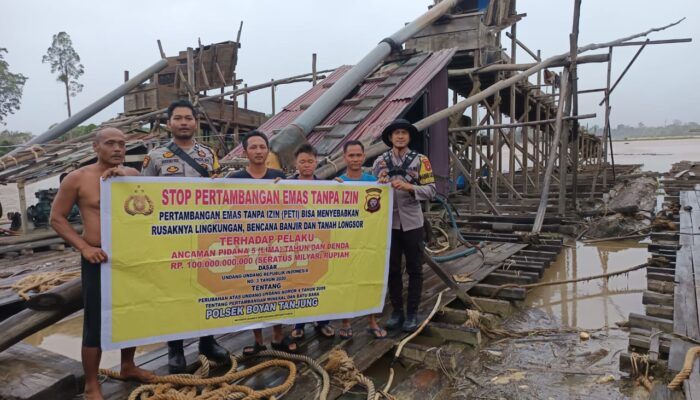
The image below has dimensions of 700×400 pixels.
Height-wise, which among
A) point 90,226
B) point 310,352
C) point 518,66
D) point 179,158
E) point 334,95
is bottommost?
point 310,352

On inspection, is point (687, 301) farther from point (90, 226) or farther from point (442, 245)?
point (90, 226)

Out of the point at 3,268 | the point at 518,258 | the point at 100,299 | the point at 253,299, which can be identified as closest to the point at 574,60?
the point at 518,258

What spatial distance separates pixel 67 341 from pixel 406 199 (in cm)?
416

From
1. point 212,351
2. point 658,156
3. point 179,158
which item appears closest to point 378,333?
point 212,351

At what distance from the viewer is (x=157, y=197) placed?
8.95 feet

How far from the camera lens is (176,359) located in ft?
9.88

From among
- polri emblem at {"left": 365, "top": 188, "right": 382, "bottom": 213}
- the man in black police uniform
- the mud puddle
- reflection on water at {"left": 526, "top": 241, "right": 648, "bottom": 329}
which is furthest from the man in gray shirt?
reflection on water at {"left": 526, "top": 241, "right": 648, "bottom": 329}

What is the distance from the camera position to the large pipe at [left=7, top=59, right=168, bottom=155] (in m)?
11.3

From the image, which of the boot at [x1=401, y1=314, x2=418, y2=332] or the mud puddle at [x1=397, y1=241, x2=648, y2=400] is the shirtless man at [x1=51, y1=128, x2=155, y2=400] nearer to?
the mud puddle at [x1=397, y1=241, x2=648, y2=400]

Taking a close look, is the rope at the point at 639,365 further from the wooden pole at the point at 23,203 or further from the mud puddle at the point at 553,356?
the wooden pole at the point at 23,203

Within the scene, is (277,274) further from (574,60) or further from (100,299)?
(574,60)

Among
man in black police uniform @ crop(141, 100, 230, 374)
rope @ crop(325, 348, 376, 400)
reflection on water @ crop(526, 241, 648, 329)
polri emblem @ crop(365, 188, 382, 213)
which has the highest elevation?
man in black police uniform @ crop(141, 100, 230, 374)

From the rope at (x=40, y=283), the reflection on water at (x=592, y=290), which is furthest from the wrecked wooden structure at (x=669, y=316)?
the rope at (x=40, y=283)

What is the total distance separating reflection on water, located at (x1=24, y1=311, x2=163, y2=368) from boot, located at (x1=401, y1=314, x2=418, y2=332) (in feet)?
8.45
